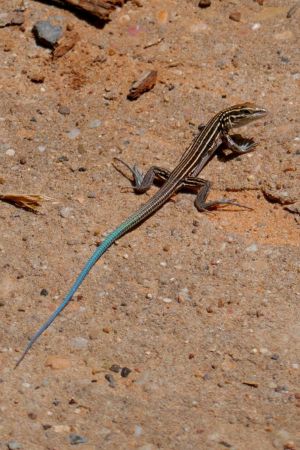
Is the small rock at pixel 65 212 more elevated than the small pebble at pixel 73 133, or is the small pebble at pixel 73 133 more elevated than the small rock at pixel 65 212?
the small pebble at pixel 73 133

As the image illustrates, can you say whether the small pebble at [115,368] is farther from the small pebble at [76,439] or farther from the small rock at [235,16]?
the small rock at [235,16]

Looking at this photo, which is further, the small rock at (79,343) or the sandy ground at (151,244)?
the small rock at (79,343)

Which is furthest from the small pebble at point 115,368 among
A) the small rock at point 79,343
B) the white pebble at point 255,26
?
the white pebble at point 255,26

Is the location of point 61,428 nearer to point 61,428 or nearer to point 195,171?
point 61,428

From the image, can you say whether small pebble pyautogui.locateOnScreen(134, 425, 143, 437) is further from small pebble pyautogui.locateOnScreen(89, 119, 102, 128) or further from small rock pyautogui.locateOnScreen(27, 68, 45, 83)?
small rock pyautogui.locateOnScreen(27, 68, 45, 83)

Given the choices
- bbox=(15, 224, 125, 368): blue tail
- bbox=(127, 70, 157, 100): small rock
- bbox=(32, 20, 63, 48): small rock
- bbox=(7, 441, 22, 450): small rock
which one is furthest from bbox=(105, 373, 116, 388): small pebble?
bbox=(32, 20, 63, 48): small rock

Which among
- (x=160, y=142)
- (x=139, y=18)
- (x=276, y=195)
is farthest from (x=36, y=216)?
(x=139, y=18)

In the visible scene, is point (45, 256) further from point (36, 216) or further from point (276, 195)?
point (276, 195)
